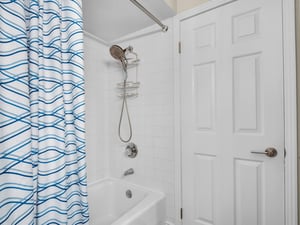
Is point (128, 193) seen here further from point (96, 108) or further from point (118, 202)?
point (96, 108)

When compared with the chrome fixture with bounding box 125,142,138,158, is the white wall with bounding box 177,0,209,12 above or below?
above

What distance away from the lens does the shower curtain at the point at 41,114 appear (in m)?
0.65

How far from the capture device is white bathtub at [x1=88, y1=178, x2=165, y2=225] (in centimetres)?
146

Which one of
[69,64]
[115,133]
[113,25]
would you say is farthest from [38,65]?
[115,133]

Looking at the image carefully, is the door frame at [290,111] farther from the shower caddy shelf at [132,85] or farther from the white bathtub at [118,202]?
the shower caddy shelf at [132,85]

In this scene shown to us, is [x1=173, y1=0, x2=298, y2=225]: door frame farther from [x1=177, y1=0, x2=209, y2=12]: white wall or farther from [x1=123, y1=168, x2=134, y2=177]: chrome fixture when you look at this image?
[x1=123, y1=168, x2=134, y2=177]: chrome fixture

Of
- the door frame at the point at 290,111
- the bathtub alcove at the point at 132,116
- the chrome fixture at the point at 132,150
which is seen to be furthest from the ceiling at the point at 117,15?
the chrome fixture at the point at 132,150

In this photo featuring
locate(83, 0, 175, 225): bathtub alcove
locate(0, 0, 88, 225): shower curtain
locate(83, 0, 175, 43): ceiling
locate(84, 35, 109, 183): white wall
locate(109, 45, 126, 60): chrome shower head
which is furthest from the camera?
locate(84, 35, 109, 183): white wall

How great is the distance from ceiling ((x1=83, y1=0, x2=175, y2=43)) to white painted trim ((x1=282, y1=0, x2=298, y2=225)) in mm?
885

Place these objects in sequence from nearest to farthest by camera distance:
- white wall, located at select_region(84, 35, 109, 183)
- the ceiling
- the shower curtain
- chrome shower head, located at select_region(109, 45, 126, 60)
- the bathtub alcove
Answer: the shower curtain < the ceiling < the bathtub alcove < chrome shower head, located at select_region(109, 45, 126, 60) < white wall, located at select_region(84, 35, 109, 183)

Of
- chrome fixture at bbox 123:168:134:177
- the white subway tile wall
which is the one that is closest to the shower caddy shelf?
the white subway tile wall

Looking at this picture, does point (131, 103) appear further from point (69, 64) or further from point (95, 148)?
point (69, 64)

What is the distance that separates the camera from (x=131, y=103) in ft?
6.12

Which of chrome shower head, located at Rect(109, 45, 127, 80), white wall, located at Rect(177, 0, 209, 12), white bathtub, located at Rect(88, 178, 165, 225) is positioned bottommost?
white bathtub, located at Rect(88, 178, 165, 225)
